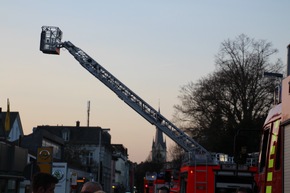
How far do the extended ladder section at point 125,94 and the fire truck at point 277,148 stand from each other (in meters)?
21.3

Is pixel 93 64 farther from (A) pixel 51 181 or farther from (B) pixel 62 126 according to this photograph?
(B) pixel 62 126

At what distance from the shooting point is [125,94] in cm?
3097

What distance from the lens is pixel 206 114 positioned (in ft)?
170

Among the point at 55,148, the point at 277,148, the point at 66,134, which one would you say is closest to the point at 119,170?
the point at 66,134

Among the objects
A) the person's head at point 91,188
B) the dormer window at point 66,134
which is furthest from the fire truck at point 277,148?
the dormer window at point 66,134

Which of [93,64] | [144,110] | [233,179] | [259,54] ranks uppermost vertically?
[259,54]

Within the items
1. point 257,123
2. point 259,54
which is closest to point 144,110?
point 257,123

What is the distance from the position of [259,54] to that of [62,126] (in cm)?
6317

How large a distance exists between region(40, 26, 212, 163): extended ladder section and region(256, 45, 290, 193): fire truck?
21293 mm

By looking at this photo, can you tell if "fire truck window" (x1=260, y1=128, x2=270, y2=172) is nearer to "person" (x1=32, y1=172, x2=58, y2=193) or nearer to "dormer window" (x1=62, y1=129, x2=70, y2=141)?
"person" (x1=32, y1=172, x2=58, y2=193)

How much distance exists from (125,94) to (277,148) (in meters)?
23.4

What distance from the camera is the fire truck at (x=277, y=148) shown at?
7117 mm

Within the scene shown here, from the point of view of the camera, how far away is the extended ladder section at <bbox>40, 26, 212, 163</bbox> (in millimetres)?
30750

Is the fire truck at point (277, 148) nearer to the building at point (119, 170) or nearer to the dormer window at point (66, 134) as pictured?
the dormer window at point (66, 134)
